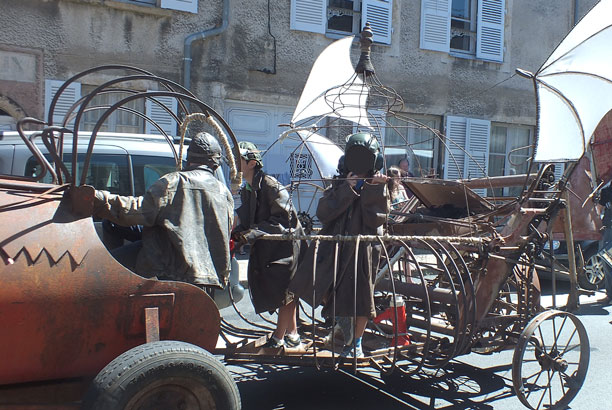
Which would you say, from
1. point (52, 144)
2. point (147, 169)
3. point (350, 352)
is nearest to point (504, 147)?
point (147, 169)

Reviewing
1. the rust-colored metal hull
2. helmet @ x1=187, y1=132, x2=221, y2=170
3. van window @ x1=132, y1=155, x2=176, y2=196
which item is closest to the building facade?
van window @ x1=132, y1=155, x2=176, y2=196

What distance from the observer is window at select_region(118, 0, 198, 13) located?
10.3m

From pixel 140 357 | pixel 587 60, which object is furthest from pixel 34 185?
Answer: pixel 587 60

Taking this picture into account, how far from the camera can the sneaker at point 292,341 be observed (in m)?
4.03

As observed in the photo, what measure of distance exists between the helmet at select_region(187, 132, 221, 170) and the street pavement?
1585 mm

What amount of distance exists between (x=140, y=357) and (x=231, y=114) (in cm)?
888

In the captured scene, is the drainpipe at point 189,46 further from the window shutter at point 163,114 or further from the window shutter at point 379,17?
the window shutter at point 379,17

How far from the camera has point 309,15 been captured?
1155 centimetres

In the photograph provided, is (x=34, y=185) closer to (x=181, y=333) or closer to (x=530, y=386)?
(x=181, y=333)

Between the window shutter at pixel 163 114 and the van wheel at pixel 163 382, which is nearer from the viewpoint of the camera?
the van wheel at pixel 163 382

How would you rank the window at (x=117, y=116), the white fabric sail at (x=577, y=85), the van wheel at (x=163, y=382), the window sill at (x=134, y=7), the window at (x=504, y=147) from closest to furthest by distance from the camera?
the van wheel at (x=163, y=382)
the white fabric sail at (x=577, y=85)
the window sill at (x=134, y=7)
the window at (x=117, y=116)
the window at (x=504, y=147)

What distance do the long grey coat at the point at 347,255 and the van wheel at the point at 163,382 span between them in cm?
97

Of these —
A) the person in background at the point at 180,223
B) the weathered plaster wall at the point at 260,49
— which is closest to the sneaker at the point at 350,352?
the person in background at the point at 180,223

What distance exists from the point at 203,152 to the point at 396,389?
2.17 meters
